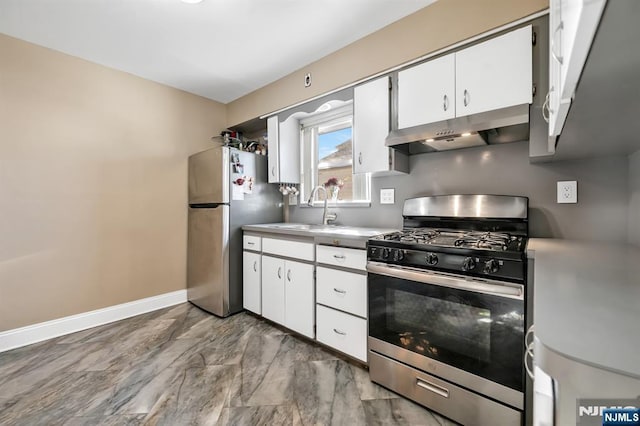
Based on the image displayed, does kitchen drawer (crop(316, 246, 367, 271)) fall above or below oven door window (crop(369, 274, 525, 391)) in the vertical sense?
above

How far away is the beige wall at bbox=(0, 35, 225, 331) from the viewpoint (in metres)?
2.22

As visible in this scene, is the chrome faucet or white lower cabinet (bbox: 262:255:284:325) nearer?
white lower cabinet (bbox: 262:255:284:325)

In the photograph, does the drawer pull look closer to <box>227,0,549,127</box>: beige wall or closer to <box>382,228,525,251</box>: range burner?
<box>382,228,525,251</box>: range burner

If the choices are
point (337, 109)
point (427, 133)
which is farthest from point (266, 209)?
point (427, 133)

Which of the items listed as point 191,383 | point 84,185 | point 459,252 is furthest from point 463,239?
point 84,185

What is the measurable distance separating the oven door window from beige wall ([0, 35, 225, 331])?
255cm

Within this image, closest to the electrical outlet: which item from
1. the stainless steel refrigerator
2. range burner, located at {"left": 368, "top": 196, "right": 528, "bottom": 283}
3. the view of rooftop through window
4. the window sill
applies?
range burner, located at {"left": 368, "top": 196, "right": 528, "bottom": 283}

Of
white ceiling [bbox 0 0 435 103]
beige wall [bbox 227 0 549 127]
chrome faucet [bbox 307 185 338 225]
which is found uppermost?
white ceiling [bbox 0 0 435 103]

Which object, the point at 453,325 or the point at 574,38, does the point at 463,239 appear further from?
the point at 574,38

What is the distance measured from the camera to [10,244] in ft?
7.23

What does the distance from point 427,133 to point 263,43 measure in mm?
1607

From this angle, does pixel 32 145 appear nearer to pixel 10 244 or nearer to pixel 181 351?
pixel 10 244

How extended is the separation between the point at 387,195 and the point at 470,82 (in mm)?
983

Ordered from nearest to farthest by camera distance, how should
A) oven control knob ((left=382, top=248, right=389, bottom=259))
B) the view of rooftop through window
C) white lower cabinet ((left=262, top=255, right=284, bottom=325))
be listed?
oven control knob ((left=382, top=248, right=389, bottom=259)) → white lower cabinet ((left=262, top=255, right=284, bottom=325)) → the view of rooftop through window
